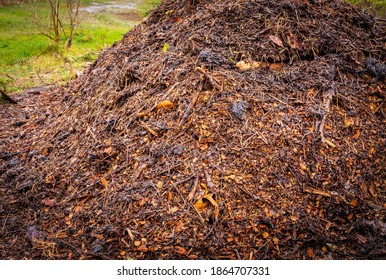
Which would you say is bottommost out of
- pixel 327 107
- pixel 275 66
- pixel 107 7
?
pixel 327 107

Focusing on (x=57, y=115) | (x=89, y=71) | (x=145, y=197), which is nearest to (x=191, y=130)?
(x=145, y=197)

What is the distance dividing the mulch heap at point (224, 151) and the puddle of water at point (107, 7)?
16706 mm

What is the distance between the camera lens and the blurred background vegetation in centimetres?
690

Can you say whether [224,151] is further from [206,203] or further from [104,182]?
[104,182]

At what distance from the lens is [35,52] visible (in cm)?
870

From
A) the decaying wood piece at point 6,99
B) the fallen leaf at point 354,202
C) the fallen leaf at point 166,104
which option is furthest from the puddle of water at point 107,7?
the fallen leaf at point 354,202

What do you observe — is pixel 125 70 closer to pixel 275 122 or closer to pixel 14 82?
pixel 275 122

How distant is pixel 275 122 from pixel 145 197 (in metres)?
1.37

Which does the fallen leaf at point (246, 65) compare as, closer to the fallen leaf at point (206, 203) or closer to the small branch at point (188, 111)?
the small branch at point (188, 111)

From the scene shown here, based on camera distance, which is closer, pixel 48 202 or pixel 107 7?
pixel 48 202

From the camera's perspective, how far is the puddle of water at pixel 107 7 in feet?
58.6

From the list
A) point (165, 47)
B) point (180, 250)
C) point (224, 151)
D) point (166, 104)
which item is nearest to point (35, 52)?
point (165, 47)

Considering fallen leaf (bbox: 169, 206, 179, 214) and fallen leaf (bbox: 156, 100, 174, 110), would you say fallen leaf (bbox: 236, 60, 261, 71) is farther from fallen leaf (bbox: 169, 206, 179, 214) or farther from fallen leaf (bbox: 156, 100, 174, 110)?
fallen leaf (bbox: 169, 206, 179, 214)

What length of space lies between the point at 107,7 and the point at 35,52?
12595 mm
